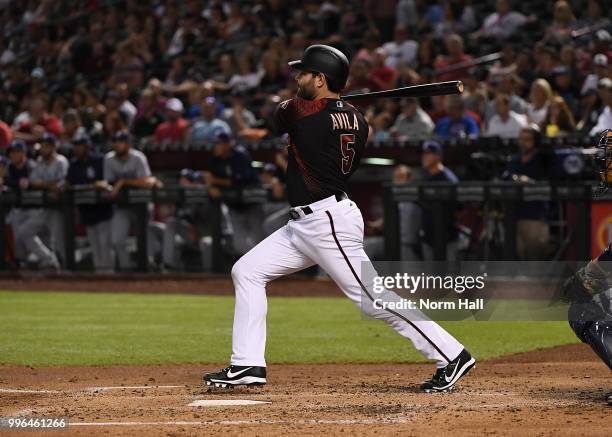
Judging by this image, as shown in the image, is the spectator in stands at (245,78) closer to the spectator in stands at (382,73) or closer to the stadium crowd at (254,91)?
the stadium crowd at (254,91)

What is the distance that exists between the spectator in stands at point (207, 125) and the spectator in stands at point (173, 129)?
1.24 feet

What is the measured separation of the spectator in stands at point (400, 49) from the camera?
18.5 m

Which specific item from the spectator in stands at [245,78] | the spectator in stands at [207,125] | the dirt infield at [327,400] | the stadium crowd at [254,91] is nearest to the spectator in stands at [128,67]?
the stadium crowd at [254,91]

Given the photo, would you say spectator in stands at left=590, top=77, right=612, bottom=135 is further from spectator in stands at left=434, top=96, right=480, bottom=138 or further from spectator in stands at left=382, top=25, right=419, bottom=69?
spectator in stands at left=382, top=25, right=419, bottom=69

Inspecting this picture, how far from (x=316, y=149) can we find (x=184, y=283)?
900 centimetres

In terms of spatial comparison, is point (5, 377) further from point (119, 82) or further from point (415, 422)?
point (119, 82)

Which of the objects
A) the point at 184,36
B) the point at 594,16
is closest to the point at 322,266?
the point at 594,16

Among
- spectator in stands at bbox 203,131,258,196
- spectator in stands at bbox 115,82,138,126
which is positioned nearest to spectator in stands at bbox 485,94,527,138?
spectator in stands at bbox 203,131,258,196

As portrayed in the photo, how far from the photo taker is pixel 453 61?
1731 centimetres

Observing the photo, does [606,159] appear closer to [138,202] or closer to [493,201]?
[493,201]

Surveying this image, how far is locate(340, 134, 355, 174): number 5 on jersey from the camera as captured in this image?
265 inches

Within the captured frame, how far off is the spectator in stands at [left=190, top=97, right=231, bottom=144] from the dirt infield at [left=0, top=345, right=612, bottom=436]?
9.00 m

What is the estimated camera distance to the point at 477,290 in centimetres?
1196

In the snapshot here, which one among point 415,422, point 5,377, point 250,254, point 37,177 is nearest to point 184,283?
point 37,177
